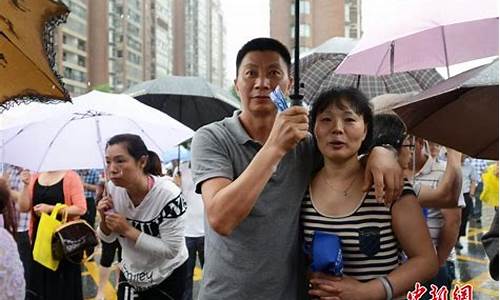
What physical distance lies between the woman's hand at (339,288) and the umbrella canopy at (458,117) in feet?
2.40

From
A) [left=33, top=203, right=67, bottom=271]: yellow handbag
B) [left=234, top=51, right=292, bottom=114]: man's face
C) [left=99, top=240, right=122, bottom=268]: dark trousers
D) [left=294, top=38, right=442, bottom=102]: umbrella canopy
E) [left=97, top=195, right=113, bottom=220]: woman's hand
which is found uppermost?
[left=294, top=38, right=442, bottom=102]: umbrella canopy

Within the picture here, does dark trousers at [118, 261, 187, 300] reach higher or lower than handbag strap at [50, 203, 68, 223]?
lower

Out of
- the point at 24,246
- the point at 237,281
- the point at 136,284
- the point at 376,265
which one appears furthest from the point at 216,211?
the point at 24,246

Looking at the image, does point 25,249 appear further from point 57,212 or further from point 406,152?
point 406,152

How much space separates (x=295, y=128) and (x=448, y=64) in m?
1.58

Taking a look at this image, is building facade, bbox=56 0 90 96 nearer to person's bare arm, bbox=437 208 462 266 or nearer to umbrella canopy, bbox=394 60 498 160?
person's bare arm, bbox=437 208 462 266

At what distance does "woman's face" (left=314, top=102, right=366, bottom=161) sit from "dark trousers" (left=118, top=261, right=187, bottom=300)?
5.88 ft

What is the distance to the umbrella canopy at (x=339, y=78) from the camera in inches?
148

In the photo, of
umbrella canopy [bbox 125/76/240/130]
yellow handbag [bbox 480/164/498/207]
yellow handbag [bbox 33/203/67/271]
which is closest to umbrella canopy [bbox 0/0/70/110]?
yellow handbag [bbox 33/203/67/271]

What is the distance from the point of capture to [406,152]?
273 cm

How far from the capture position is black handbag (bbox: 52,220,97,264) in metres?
3.80

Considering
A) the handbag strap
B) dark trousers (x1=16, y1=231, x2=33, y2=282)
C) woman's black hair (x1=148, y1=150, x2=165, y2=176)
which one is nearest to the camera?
woman's black hair (x1=148, y1=150, x2=165, y2=176)

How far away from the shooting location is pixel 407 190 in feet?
5.84

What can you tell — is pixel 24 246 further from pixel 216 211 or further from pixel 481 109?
pixel 481 109
